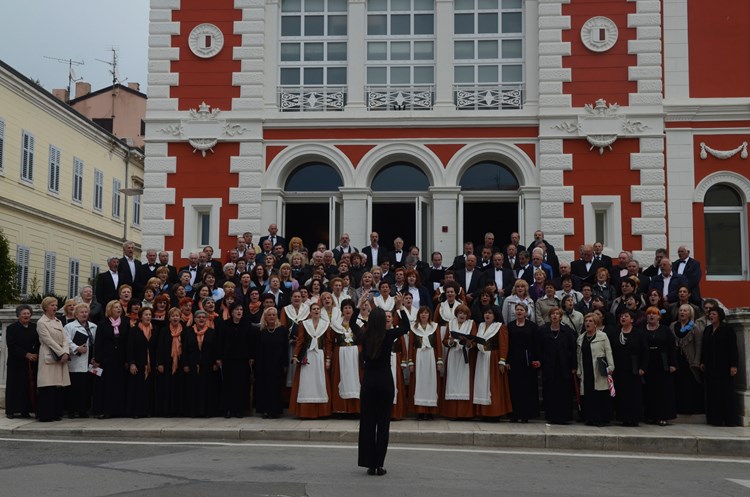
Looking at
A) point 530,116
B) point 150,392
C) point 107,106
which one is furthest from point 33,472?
point 107,106

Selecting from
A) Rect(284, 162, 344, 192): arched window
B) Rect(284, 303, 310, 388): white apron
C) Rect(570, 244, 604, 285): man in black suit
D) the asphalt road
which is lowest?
the asphalt road

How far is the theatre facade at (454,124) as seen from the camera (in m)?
18.5

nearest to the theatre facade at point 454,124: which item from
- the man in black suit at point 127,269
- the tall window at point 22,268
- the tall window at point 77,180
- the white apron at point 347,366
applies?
the man in black suit at point 127,269

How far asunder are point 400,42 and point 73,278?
761 inches

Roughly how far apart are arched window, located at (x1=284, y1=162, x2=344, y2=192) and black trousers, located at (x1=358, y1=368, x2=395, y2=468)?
10657 millimetres

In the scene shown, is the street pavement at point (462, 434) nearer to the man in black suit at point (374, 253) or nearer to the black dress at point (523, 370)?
the black dress at point (523, 370)

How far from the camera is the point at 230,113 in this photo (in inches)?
756

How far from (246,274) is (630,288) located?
19.6 feet

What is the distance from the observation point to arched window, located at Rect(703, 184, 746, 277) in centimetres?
1834

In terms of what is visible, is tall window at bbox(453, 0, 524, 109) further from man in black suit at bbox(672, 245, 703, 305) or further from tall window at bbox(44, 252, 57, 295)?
tall window at bbox(44, 252, 57, 295)

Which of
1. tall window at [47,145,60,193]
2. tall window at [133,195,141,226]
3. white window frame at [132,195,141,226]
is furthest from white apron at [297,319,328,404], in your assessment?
tall window at [133,195,141,226]

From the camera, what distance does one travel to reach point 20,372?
13398 millimetres

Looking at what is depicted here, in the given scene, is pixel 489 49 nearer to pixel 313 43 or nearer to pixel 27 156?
pixel 313 43

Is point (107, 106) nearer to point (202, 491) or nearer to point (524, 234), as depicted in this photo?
point (524, 234)
